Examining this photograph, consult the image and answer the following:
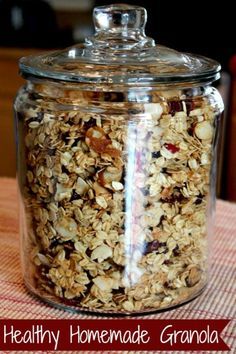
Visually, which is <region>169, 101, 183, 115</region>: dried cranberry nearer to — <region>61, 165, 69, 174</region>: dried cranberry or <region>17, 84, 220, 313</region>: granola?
<region>17, 84, 220, 313</region>: granola

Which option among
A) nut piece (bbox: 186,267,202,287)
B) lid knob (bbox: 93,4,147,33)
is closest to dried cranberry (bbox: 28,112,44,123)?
lid knob (bbox: 93,4,147,33)

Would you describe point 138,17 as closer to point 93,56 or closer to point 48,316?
point 93,56

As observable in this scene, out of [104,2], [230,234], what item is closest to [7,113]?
[104,2]

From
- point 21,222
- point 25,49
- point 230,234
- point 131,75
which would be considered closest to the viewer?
point 131,75

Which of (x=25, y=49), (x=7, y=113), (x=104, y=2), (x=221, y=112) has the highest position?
(x=221, y=112)

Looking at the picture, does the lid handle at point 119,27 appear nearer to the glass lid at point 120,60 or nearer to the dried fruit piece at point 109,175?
the glass lid at point 120,60

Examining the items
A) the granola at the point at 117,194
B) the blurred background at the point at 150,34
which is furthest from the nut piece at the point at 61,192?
the blurred background at the point at 150,34

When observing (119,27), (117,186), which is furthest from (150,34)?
(117,186)

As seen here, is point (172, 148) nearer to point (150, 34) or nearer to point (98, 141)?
point (98, 141)

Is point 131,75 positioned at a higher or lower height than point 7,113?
higher
